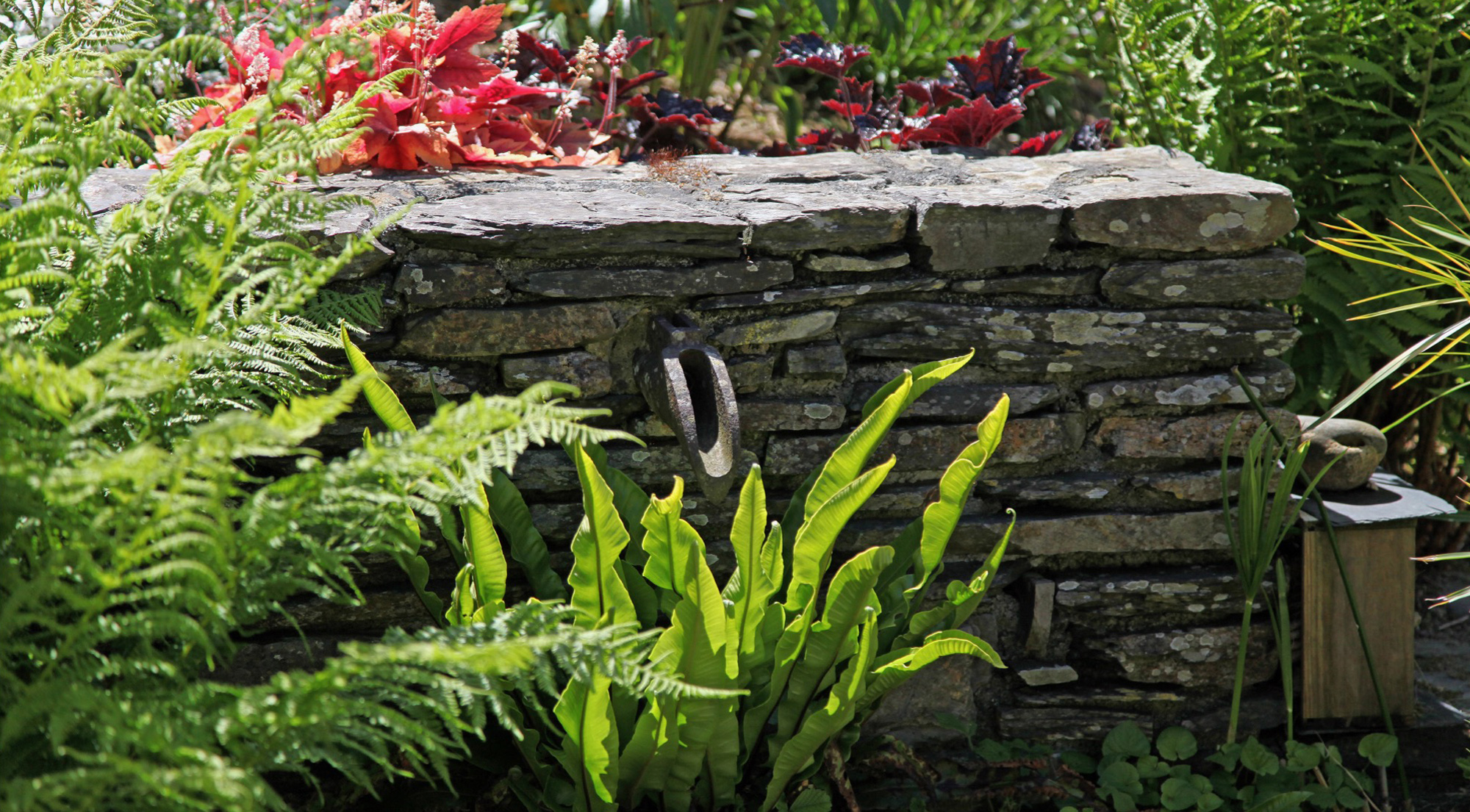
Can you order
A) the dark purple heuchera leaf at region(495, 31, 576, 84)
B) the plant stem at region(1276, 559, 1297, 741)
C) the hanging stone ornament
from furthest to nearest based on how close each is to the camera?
the dark purple heuchera leaf at region(495, 31, 576, 84)
the hanging stone ornament
the plant stem at region(1276, 559, 1297, 741)

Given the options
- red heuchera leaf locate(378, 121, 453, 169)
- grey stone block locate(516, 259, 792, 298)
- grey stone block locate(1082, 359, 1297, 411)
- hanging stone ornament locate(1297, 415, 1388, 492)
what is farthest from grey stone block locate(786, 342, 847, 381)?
hanging stone ornament locate(1297, 415, 1388, 492)

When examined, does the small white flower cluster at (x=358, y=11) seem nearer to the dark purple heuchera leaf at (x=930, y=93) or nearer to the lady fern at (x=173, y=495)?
the lady fern at (x=173, y=495)

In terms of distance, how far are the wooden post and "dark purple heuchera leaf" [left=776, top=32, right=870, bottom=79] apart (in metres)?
1.46

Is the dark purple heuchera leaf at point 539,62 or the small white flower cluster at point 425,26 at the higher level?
the small white flower cluster at point 425,26

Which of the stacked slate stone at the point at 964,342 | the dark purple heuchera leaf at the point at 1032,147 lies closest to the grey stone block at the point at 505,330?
the stacked slate stone at the point at 964,342

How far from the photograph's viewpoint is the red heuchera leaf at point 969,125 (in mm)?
2496

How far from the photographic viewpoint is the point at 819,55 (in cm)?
268

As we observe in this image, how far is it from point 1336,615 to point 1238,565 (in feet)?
1.10

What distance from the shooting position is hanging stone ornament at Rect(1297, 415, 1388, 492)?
7.12 feet

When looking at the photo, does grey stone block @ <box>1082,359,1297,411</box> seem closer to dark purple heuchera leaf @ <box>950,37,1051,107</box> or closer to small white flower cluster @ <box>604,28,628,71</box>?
dark purple heuchera leaf @ <box>950,37,1051,107</box>

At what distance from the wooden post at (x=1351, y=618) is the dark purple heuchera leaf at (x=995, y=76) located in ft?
4.05

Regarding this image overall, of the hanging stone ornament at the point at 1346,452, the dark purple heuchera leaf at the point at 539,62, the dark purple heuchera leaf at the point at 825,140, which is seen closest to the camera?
the hanging stone ornament at the point at 1346,452

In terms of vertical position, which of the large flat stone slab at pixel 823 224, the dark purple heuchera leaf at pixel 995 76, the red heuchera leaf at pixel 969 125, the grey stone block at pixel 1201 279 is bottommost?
the grey stone block at pixel 1201 279

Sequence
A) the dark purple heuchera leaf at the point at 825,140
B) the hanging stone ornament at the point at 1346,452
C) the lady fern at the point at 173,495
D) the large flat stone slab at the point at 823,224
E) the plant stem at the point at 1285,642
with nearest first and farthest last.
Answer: the lady fern at the point at 173,495
the large flat stone slab at the point at 823,224
the plant stem at the point at 1285,642
the hanging stone ornament at the point at 1346,452
the dark purple heuchera leaf at the point at 825,140
